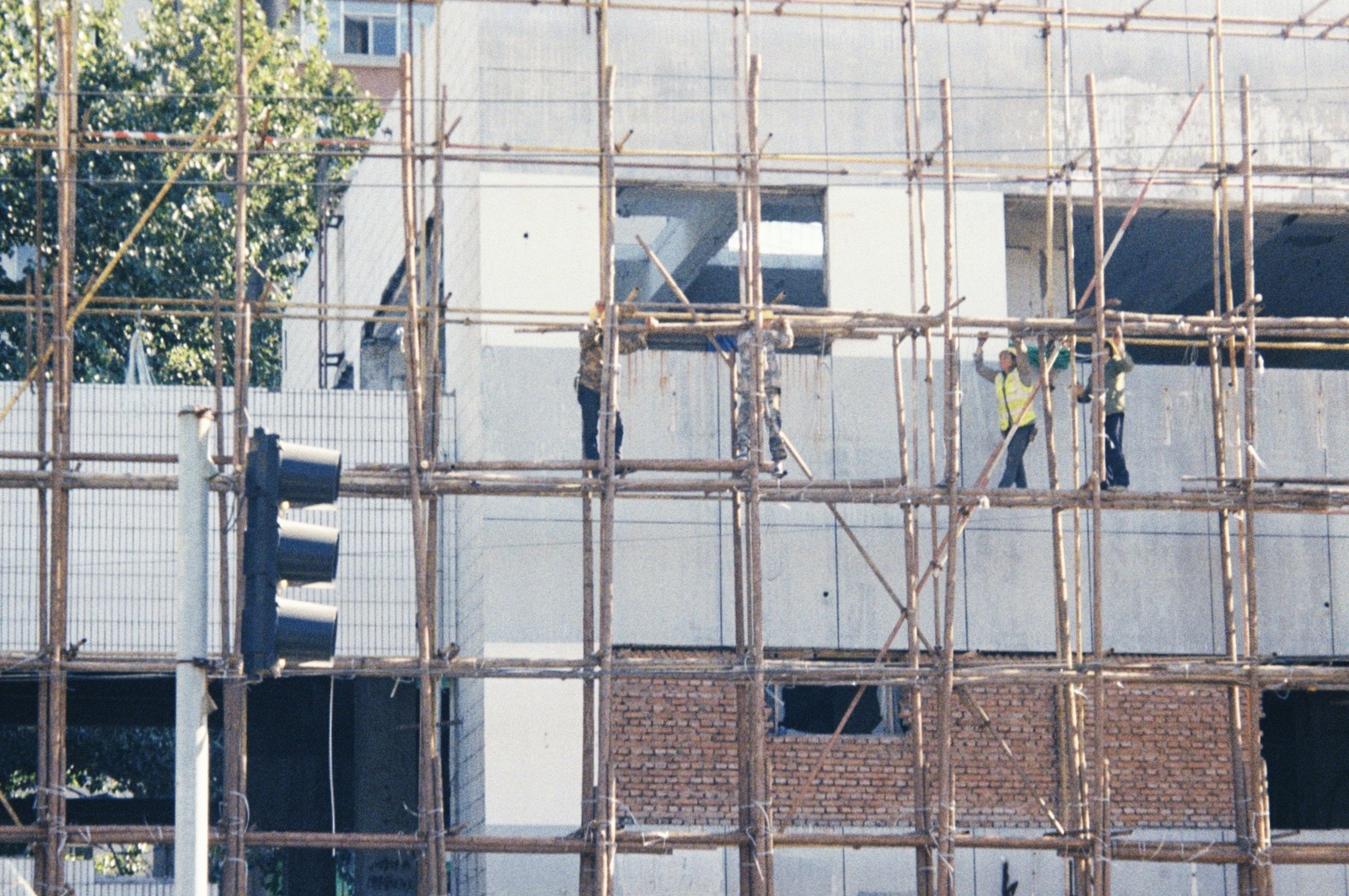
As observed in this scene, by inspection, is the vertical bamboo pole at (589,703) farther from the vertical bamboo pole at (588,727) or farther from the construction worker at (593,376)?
the construction worker at (593,376)

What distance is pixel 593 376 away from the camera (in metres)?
18.8

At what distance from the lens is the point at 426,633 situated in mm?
17656

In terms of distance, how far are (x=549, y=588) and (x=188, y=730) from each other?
31.4ft

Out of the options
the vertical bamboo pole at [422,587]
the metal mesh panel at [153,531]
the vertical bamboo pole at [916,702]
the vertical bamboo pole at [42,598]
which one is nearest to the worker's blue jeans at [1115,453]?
the vertical bamboo pole at [916,702]

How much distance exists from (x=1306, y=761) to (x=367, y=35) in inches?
1212

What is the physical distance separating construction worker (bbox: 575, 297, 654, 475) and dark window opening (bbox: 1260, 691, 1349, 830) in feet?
27.8

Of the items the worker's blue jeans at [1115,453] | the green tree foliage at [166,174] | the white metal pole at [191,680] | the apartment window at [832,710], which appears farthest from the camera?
the green tree foliage at [166,174]

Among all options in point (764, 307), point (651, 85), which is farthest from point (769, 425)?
point (651, 85)

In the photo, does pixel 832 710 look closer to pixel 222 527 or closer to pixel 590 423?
pixel 590 423

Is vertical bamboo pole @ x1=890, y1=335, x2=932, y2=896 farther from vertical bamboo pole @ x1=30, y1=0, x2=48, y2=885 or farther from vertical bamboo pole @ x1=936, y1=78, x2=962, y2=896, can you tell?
vertical bamboo pole @ x1=30, y1=0, x2=48, y2=885

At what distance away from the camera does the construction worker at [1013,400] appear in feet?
65.4

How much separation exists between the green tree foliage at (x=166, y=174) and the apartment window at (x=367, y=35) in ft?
33.2

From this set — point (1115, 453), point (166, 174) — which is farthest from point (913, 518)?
point (166, 174)

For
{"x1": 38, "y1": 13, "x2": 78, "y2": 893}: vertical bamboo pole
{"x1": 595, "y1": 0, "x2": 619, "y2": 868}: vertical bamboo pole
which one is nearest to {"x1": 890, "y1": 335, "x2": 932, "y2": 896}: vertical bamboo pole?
{"x1": 595, "y1": 0, "x2": 619, "y2": 868}: vertical bamboo pole
